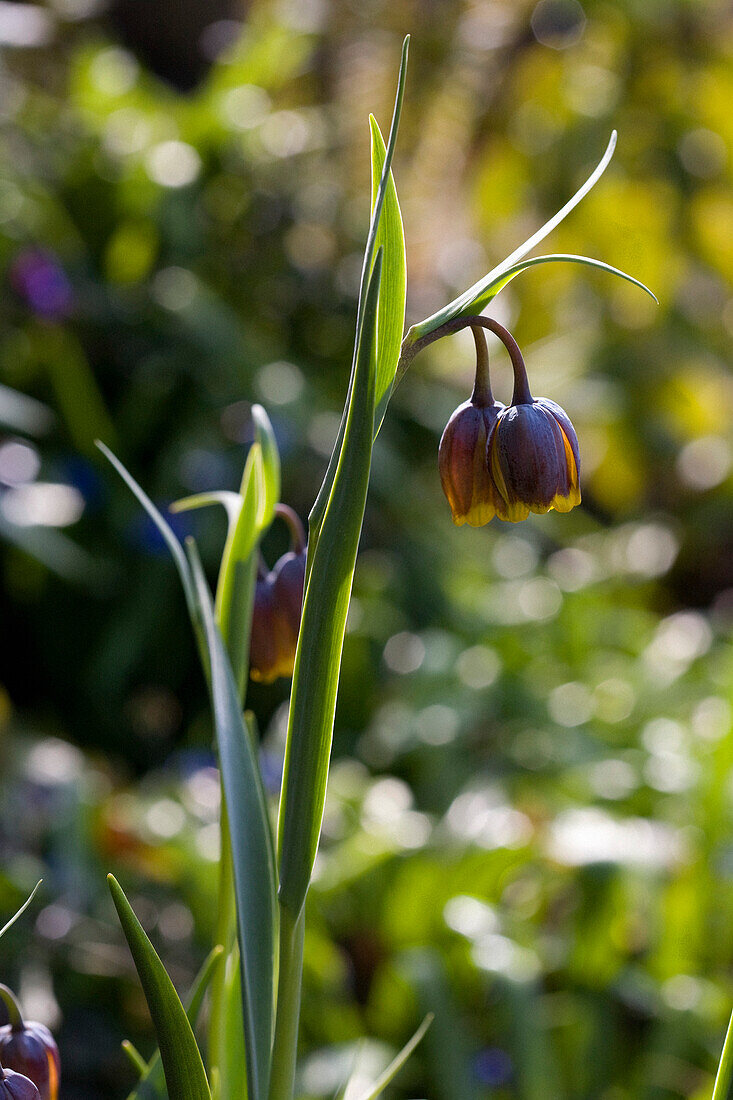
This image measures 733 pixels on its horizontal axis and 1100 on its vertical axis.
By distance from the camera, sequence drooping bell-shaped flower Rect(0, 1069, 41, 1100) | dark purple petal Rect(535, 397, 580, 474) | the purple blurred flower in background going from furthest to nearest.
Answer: the purple blurred flower in background
dark purple petal Rect(535, 397, 580, 474)
drooping bell-shaped flower Rect(0, 1069, 41, 1100)

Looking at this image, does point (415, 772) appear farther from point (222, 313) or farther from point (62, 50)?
point (62, 50)

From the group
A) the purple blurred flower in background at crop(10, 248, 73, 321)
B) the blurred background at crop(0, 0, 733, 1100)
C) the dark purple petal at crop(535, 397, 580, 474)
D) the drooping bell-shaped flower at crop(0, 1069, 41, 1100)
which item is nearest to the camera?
the drooping bell-shaped flower at crop(0, 1069, 41, 1100)

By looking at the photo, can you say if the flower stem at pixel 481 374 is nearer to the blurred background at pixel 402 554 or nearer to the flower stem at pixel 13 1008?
the flower stem at pixel 13 1008

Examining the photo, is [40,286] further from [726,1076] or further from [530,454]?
[726,1076]

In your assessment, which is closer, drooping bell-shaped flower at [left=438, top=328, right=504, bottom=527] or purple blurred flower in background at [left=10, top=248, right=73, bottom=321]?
drooping bell-shaped flower at [left=438, top=328, right=504, bottom=527]

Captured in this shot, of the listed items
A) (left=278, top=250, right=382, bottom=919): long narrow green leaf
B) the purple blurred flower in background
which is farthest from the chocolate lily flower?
the purple blurred flower in background

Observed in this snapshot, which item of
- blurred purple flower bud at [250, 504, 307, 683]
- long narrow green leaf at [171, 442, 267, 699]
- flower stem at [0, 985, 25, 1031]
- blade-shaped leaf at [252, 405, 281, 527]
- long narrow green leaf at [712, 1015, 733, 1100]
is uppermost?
blade-shaped leaf at [252, 405, 281, 527]

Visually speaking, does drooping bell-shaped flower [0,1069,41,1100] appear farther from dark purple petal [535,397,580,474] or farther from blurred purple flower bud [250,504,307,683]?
dark purple petal [535,397,580,474]
